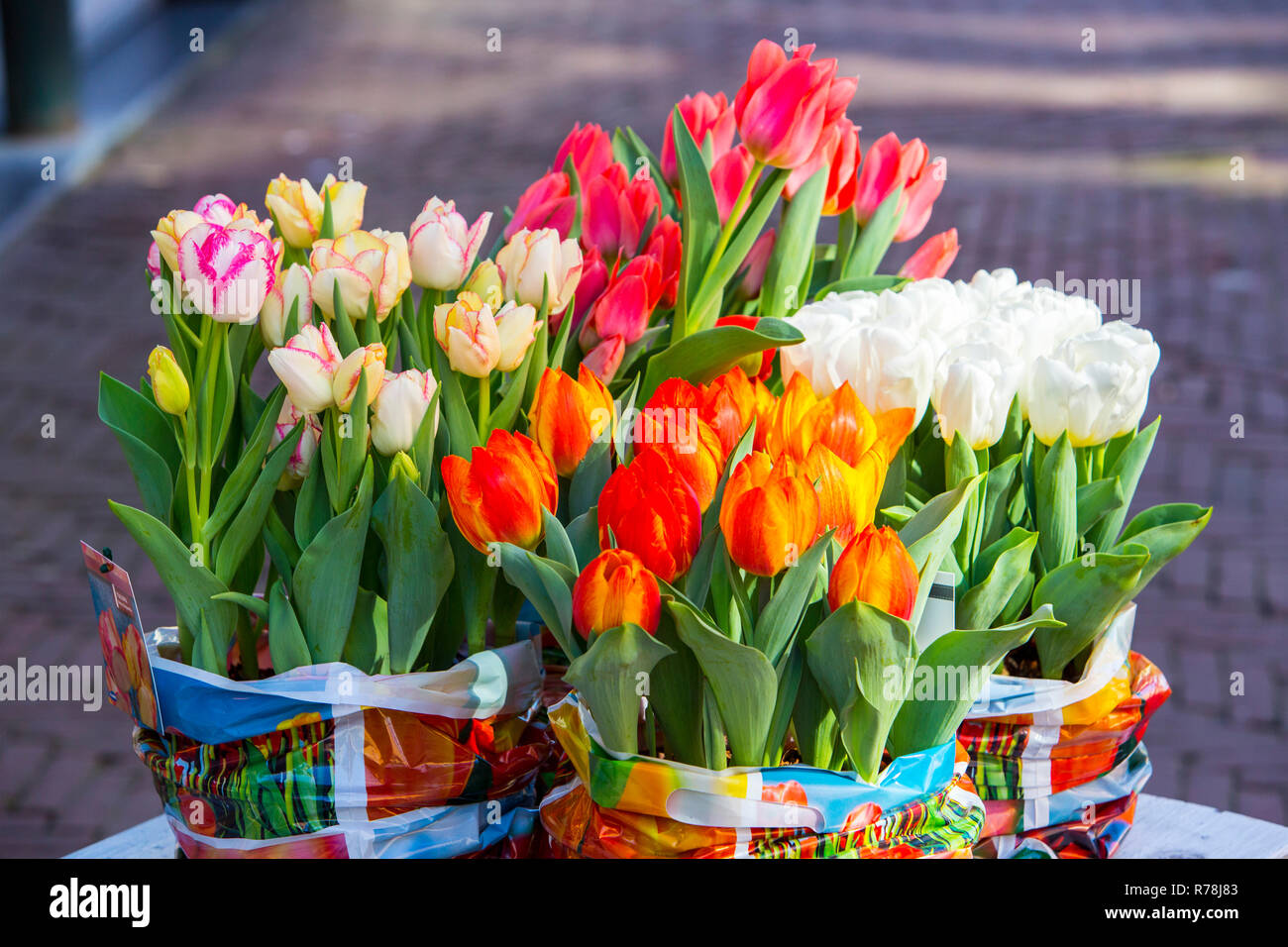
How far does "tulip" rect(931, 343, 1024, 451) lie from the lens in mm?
1210

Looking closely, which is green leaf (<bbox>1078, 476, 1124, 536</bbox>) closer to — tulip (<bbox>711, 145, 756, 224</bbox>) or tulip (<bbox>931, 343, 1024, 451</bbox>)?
tulip (<bbox>931, 343, 1024, 451</bbox>)

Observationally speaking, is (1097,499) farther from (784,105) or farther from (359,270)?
(359,270)

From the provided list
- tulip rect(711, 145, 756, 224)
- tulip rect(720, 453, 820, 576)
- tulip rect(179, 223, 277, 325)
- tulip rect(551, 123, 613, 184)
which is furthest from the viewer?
tulip rect(551, 123, 613, 184)

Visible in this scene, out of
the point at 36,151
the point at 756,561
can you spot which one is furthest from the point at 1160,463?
the point at 36,151

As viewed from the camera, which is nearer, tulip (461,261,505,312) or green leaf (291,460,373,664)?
green leaf (291,460,373,664)

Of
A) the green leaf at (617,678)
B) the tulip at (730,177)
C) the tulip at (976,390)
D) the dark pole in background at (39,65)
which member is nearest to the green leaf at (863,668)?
the green leaf at (617,678)

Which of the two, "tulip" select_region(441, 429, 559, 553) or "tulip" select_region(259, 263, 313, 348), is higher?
"tulip" select_region(259, 263, 313, 348)

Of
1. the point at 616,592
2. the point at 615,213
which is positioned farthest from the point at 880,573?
the point at 615,213

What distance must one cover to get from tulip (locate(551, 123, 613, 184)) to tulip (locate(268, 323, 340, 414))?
19.7 inches

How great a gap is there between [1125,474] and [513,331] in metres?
0.60

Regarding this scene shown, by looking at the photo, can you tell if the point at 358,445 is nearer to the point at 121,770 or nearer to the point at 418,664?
the point at 418,664

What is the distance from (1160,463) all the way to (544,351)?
11.5ft

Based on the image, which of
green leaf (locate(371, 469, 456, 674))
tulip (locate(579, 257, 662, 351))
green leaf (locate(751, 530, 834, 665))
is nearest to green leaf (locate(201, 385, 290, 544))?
green leaf (locate(371, 469, 456, 674))

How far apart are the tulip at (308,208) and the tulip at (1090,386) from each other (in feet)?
2.11
